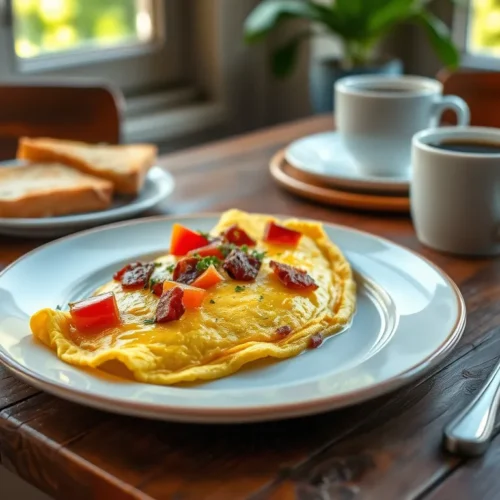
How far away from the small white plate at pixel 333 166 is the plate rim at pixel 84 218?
0.25 m

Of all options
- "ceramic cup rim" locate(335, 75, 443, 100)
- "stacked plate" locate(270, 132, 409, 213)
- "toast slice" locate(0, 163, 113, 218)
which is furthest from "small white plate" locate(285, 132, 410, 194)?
"toast slice" locate(0, 163, 113, 218)

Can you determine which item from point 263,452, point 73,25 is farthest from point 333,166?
point 73,25

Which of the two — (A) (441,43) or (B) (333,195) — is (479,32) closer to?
(A) (441,43)

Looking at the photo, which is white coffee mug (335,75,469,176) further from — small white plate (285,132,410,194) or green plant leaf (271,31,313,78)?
green plant leaf (271,31,313,78)

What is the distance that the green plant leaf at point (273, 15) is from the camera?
7.71 feet

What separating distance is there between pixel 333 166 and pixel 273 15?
1.13 meters

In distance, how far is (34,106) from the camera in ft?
5.74

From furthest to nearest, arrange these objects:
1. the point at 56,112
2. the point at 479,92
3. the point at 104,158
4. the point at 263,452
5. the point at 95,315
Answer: the point at 479,92
the point at 56,112
the point at 104,158
the point at 95,315
the point at 263,452

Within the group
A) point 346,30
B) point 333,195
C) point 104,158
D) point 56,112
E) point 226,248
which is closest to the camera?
point 226,248

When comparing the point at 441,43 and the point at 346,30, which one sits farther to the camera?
the point at 346,30

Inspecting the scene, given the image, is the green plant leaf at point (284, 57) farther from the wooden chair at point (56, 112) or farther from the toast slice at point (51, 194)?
the toast slice at point (51, 194)

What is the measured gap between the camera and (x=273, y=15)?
239 centimetres

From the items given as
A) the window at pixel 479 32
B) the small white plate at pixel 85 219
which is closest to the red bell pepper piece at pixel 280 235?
the small white plate at pixel 85 219

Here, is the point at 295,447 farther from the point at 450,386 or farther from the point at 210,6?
the point at 210,6
